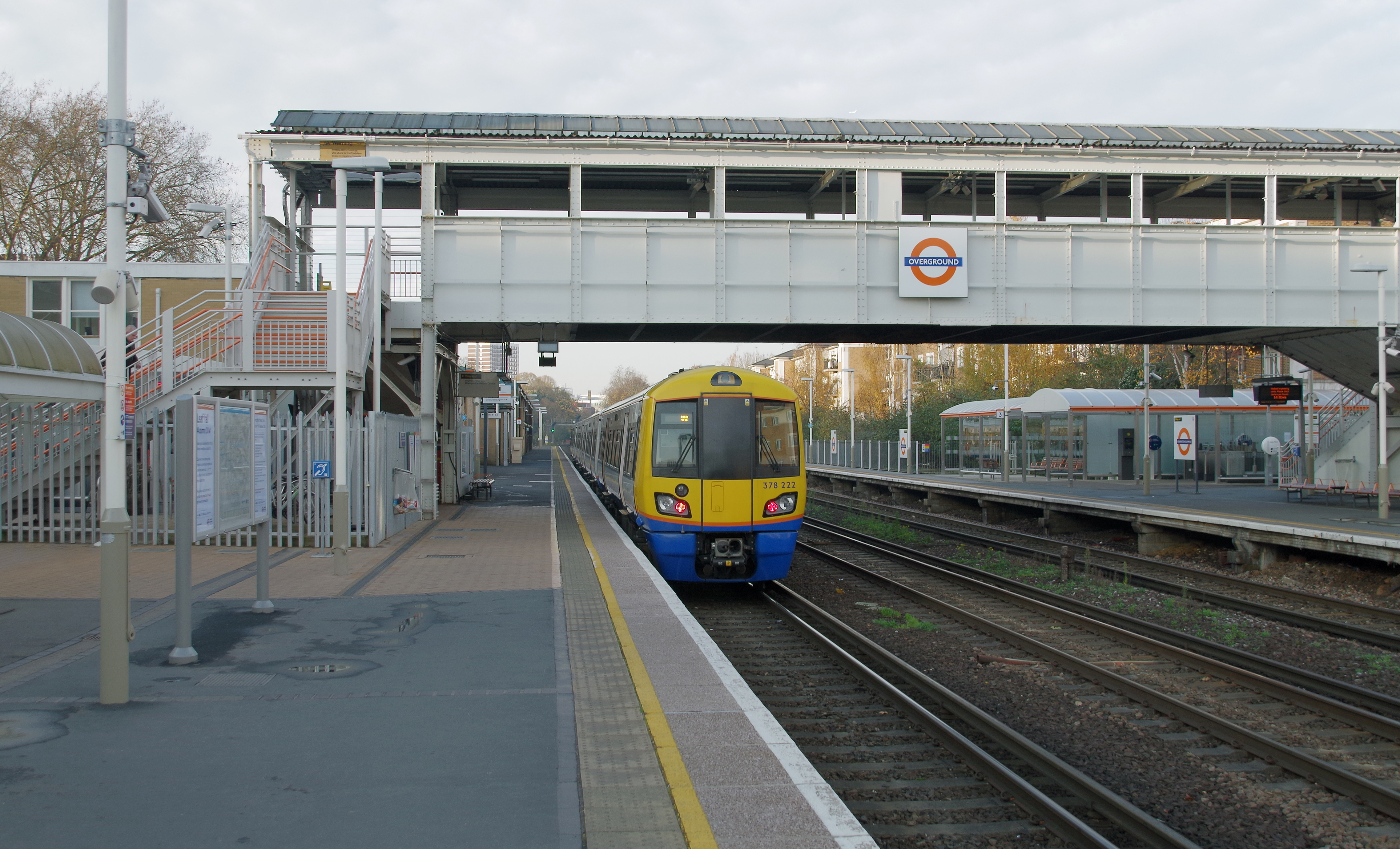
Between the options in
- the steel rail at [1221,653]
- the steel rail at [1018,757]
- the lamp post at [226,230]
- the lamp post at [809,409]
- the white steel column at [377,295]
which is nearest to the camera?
the steel rail at [1018,757]

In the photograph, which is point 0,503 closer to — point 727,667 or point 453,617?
point 453,617

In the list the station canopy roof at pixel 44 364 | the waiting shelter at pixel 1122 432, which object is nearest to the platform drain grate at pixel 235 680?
the station canopy roof at pixel 44 364

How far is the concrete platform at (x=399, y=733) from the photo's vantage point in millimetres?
3969

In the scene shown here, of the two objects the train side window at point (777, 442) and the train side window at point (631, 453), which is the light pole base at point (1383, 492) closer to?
the train side window at point (777, 442)

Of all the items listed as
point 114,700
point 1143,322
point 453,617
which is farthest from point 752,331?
point 114,700

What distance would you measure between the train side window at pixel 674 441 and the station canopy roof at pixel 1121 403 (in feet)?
63.3

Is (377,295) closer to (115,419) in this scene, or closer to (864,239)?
(864,239)

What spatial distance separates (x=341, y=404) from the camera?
41.1 feet

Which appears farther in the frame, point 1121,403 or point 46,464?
point 1121,403

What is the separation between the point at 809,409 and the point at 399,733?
56.8 meters

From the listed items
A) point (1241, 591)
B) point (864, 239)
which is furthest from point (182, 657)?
point (864, 239)

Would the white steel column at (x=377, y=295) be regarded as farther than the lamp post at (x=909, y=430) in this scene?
No

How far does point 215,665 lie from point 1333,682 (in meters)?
8.90

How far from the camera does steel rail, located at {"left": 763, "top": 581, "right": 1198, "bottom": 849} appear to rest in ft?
15.4
